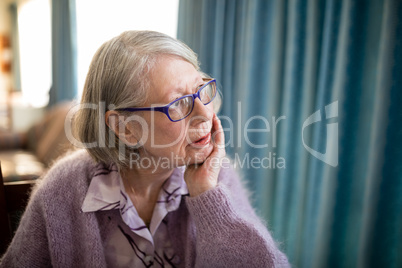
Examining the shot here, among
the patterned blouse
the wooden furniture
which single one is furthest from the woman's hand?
the wooden furniture

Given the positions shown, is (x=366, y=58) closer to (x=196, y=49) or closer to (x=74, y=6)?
(x=196, y=49)

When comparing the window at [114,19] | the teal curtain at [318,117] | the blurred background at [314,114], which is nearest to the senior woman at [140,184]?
the blurred background at [314,114]

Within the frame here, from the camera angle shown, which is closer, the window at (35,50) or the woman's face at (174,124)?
the woman's face at (174,124)

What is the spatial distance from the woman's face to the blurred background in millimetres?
376

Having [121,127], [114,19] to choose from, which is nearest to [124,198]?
[121,127]

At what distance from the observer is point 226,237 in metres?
0.91

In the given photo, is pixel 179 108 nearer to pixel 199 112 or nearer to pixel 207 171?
pixel 199 112

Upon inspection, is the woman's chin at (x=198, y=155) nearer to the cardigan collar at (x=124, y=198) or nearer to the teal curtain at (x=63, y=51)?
the cardigan collar at (x=124, y=198)

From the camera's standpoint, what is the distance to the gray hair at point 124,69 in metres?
0.92

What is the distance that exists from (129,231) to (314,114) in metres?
1.06

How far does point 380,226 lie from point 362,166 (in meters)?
0.26

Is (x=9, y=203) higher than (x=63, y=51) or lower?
lower

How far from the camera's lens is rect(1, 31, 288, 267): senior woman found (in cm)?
92

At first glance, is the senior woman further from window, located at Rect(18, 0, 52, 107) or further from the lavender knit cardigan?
window, located at Rect(18, 0, 52, 107)
